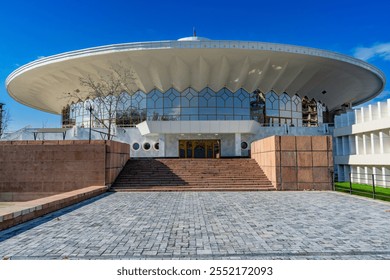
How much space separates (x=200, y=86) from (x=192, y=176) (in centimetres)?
1731

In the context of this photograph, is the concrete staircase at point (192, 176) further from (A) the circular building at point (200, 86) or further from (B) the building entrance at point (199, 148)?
(B) the building entrance at point (199, 148)

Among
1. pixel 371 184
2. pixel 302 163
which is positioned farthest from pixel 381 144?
→ pixel 302 163

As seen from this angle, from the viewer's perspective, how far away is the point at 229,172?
1995cm

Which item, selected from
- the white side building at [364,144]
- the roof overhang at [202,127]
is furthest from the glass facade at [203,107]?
the white side building at [364,144]

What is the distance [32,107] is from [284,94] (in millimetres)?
44391

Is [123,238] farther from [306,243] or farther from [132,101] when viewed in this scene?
[132,101]

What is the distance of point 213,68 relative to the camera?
3266 cm

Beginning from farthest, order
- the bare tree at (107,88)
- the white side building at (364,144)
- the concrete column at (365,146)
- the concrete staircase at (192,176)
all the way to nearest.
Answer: the bare tree at (107,88) → the concrete column at (365,146) → the white side building at (364,144) → the concrete staircase at (192,176)

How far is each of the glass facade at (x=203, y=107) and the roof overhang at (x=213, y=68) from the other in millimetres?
868

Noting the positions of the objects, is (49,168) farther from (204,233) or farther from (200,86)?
(200,86)

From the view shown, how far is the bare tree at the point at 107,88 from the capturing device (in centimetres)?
3241

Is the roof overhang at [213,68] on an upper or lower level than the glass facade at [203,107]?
upper

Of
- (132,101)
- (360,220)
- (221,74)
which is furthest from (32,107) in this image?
(360,220)

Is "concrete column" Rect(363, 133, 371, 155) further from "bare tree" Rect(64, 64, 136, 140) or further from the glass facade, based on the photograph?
"bare tree" Rect(64, 64, 136, 140)
